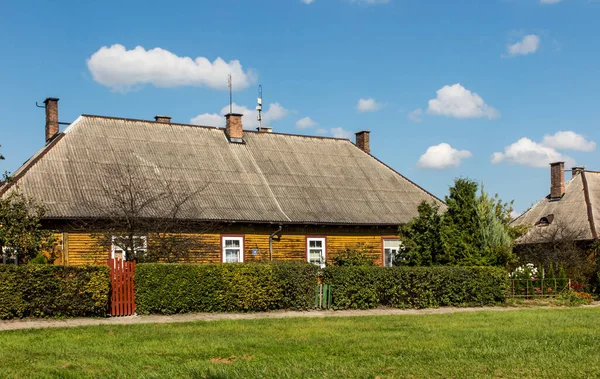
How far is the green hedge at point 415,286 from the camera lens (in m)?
21.9

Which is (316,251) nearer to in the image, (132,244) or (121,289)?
(132,244)

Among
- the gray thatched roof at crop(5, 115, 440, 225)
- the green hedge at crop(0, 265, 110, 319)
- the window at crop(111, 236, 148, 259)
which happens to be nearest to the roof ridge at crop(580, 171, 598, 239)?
the gray thatched roof at crop(5, 115, 440, 225)

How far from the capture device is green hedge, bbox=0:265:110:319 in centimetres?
1795

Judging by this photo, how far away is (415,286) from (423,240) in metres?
3.04

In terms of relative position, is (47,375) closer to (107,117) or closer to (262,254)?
(262,254)

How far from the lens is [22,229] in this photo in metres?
23.8

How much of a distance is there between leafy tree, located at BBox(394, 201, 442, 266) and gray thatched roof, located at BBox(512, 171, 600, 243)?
1574cm

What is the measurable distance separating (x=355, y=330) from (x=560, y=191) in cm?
3294

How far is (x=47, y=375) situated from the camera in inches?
400

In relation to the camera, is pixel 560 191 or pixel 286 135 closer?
pixel 286 135

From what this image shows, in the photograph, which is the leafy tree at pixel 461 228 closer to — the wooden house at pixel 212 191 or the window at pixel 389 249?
the wooden house at pixel 212 191

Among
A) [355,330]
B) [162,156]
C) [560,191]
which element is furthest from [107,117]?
[560,191]

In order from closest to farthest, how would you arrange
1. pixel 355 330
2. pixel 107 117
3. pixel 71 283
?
pixel 355 330 → pixel 71 283 → pixel 107 117

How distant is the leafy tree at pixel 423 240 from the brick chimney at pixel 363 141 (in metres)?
13.1
